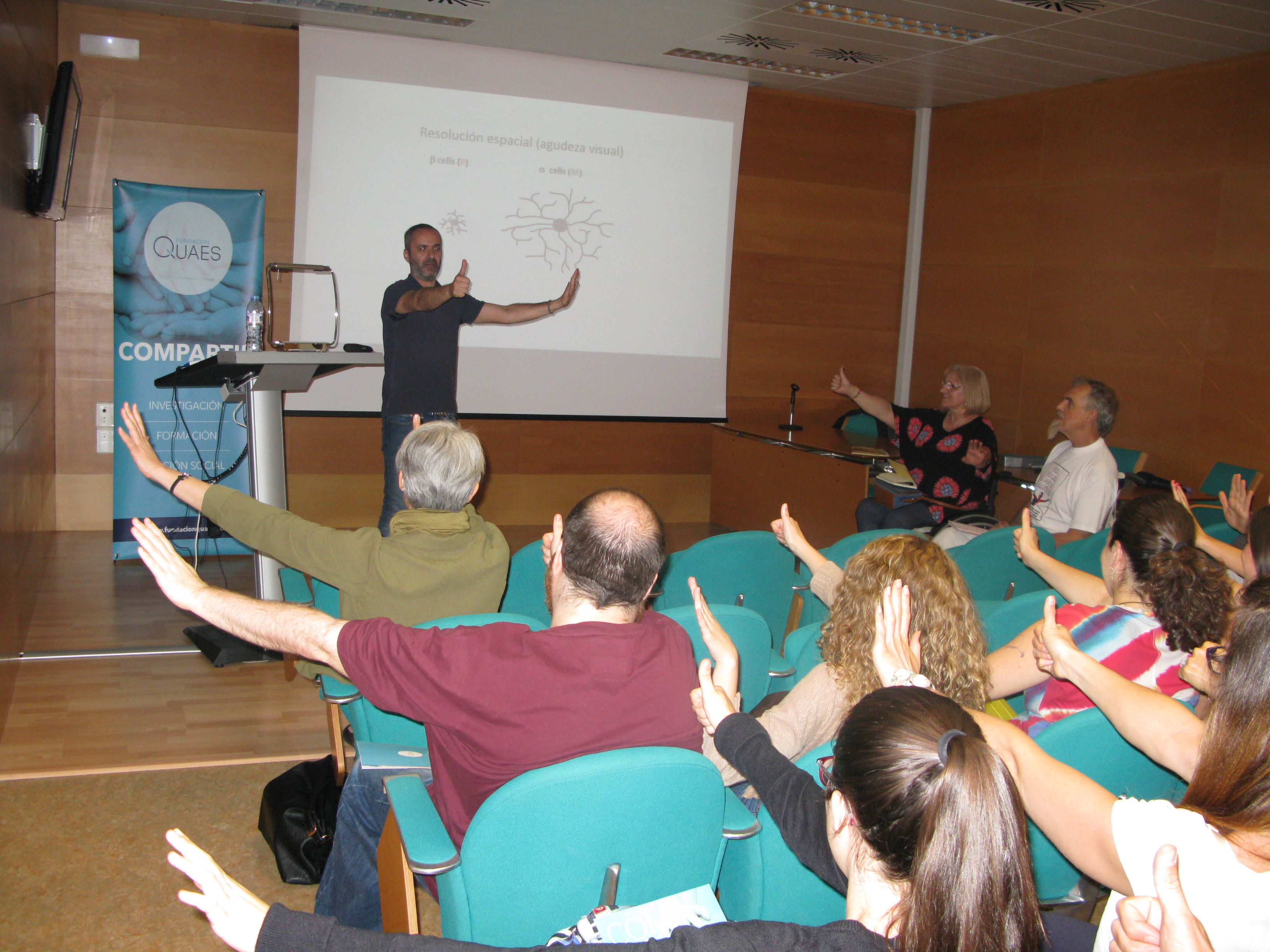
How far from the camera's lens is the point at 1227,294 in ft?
17.4

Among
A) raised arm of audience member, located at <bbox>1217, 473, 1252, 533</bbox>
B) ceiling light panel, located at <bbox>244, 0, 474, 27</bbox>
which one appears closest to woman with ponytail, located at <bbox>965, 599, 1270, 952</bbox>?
raised arm of audience member, located at <bbox>1217, 473, 1252, 533</bbox>

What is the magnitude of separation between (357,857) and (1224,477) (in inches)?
198

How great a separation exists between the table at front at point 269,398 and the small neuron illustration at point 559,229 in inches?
109

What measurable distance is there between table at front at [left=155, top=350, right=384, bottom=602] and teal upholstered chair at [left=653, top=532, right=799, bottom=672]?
1.45 m

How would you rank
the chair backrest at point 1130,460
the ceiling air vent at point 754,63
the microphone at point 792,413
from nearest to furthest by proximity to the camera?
1. the chair backrest at point 1130,460
2. the ceiling air vent at point 754,63
3. the microphone at point 792,413

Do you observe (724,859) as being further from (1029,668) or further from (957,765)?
(957,765)

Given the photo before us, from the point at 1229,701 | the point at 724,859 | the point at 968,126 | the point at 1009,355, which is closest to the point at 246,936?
the point at 724,859

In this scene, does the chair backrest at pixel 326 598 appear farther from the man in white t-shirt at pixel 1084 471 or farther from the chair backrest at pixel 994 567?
the man in white t-shirt at pixel 1084 471

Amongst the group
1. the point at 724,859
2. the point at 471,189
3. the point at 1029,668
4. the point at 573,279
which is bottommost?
the point at 724,859

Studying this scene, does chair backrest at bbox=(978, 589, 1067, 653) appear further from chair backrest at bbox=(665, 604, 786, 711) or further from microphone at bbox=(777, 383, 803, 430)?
microphone at bbox=(777, 383, 803, 430)

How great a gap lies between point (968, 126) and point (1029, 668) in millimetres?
6050

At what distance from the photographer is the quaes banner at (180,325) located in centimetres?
523

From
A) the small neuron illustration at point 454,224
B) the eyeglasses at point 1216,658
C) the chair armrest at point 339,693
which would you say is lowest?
the chair armrest at point 339,693

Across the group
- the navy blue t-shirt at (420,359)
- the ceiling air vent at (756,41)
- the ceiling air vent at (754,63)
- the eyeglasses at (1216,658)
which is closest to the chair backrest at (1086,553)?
the eyeglasses at (1216,658)
